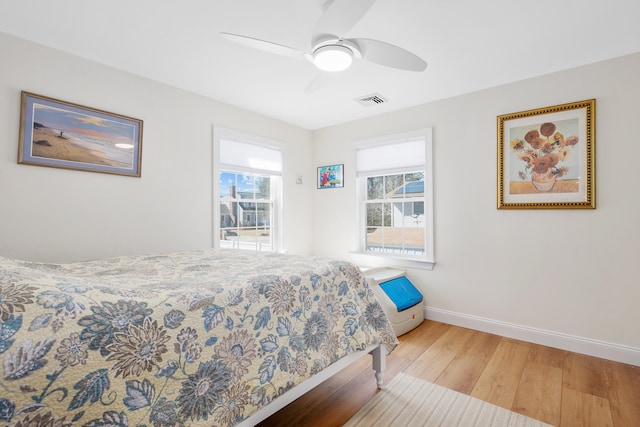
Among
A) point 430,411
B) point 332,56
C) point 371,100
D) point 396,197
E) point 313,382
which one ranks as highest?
point 371,100

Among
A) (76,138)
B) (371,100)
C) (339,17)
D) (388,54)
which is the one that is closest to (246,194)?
(76,138)

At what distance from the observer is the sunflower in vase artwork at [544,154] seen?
8.47ft

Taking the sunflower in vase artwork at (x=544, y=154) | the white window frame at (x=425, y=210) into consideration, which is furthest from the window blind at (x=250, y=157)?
the sunflower in vase artwork at (x=544, y=154)

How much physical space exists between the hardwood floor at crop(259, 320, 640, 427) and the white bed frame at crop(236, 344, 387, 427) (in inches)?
7.1

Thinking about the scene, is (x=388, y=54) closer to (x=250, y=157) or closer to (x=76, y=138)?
(x=250, y=157)

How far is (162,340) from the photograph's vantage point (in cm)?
98

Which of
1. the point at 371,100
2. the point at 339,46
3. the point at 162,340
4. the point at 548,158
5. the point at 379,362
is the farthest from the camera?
the point at 371,100

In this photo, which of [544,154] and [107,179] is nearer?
[107,179]

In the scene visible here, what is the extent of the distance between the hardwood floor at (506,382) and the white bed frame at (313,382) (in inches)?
7.1

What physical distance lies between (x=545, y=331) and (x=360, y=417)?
2.01 m

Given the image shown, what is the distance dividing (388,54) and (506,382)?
2.32 metres

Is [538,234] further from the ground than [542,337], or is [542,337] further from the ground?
[538,234]

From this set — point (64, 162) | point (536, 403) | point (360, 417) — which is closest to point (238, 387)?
point (360, 417)

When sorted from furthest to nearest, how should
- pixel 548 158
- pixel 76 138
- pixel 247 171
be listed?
pixel 247 171 → pixel 548 158 → pixel 76 138
